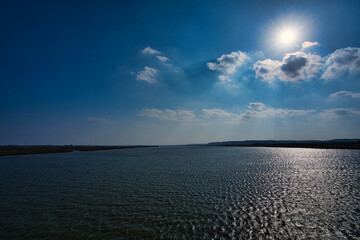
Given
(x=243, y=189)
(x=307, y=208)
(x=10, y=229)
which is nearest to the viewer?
(x=10, y=229)

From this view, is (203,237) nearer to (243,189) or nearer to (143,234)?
(143,234)

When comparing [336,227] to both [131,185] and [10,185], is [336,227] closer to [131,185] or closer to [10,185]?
[131,185]

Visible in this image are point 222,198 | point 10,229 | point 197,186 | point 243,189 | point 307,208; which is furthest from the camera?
point 197,186

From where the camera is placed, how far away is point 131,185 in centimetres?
2495

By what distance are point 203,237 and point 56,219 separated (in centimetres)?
1261

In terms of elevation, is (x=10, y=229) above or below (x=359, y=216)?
above

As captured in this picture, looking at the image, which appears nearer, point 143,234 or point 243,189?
point 143,234

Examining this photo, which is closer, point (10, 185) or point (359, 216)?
point (359, 216)

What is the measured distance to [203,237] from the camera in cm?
1106

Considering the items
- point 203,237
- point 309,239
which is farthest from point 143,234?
point 309,239

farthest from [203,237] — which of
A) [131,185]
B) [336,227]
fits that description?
[131,185]

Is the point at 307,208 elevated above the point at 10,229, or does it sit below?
below

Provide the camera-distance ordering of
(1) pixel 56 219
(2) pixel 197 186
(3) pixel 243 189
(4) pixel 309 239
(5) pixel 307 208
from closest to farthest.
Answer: (4) pixel 309 239, (1) pixel 56 219, (5) pixel 307 208, (3) pixel 243 189, (2) pixel 197 186

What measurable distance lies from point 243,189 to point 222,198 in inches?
216
